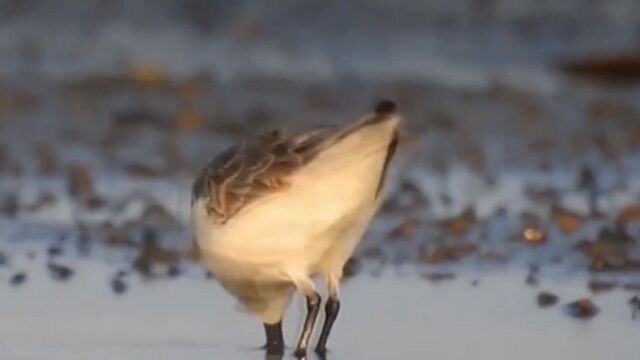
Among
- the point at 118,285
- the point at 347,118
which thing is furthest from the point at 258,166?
the point at 347,118

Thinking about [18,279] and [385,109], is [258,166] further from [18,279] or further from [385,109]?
[18,279]

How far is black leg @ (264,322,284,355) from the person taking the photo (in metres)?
7.76

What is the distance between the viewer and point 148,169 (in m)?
10.7

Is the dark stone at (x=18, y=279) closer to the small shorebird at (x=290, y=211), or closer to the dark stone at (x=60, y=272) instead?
the dark stone at (x=60, y=272)

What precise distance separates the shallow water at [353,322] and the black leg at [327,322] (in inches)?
1.7

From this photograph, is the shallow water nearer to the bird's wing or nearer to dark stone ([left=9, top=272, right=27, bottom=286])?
dark stone ([left=9, top=272, right=27, bottom=286])

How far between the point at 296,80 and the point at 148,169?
8.49ft

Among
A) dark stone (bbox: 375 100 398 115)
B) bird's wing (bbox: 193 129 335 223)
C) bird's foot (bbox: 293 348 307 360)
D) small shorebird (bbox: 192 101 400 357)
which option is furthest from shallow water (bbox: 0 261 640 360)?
dark stone (bbox: 375 100 398 115)

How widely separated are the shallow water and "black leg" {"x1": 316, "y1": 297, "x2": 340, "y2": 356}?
4 centimetres

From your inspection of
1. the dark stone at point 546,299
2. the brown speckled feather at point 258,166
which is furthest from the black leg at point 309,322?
the dark stone at point 546,299

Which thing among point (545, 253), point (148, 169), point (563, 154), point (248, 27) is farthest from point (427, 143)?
point (248, 27)

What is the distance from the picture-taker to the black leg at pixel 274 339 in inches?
306

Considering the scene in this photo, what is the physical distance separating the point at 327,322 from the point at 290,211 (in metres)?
0.39

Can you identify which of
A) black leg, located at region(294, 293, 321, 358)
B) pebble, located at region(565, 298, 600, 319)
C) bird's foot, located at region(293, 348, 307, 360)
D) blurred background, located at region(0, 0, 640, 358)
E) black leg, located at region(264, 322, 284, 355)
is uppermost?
black leg, located at region(294, 293, 321, 358)
